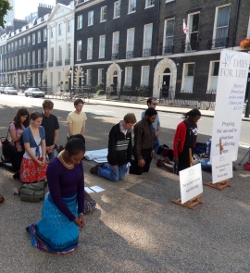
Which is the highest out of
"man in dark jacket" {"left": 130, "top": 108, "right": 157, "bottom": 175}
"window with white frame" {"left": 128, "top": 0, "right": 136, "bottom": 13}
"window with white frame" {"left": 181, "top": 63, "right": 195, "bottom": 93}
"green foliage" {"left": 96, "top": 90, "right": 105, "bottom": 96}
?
"window with white frame" {"left": 128, "top": 0, "right": 136, "bottom": 13}

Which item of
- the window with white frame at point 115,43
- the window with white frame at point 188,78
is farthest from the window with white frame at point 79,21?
the window with white frame at point 188,78

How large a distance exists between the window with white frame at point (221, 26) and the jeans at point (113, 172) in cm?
2035

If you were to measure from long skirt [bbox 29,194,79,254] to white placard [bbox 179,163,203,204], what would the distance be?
1727 millimetres

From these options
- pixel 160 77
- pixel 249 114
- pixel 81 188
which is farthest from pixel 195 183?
pixel 160 77

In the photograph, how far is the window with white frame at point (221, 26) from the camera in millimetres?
21763

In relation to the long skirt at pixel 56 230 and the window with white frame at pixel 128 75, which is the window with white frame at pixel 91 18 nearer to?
the window with white frame at pixel 128 75

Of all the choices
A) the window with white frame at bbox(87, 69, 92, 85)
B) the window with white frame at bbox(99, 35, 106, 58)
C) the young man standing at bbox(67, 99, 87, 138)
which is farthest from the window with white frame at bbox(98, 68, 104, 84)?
A: the young man standing at bbox(67, 99, 87, 138)

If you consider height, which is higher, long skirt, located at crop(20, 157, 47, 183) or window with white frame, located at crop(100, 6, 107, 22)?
window with white frame, located at crop(100, 6, 107, 22)

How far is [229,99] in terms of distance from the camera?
15.8 ft

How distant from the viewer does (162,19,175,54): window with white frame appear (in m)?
26.3

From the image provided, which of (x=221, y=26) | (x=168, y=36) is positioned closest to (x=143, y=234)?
(x=221, y=26)

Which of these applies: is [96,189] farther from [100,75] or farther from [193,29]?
[100,75]

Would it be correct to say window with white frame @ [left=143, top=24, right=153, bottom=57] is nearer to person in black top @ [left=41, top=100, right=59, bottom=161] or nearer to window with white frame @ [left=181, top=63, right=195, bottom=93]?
window with white frame @ [left=181, top=63, right=195, bottom=93]

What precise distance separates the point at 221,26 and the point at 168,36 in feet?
19.2
